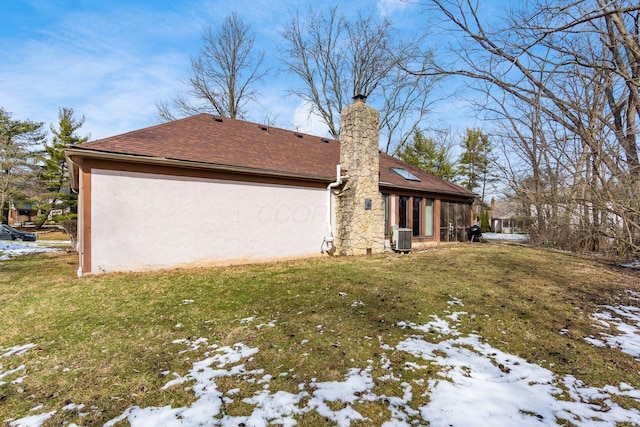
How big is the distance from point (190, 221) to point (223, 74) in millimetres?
17455

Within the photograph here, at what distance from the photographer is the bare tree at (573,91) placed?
501 centimetres

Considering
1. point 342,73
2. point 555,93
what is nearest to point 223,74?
point 342,73

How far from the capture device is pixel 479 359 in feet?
10.2

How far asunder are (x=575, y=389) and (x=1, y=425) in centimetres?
445

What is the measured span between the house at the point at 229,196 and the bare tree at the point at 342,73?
A: 10830mm

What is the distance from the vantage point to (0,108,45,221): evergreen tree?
2250cm

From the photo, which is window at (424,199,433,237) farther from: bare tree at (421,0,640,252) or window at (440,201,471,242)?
bare tree at (421,0,640,252)

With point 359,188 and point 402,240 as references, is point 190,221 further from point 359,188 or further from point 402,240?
point 402,240

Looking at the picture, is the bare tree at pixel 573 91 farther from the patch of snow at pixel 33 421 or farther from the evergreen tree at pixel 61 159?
the evergreen tree at pixel 61 159

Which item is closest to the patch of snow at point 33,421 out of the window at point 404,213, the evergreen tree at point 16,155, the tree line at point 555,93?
the tree line at point 555,93

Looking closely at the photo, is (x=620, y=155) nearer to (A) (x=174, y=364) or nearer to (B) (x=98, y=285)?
(A) (x=174, y=364)

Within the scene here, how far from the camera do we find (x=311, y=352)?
321cm

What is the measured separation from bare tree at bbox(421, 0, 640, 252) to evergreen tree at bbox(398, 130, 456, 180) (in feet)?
74.0

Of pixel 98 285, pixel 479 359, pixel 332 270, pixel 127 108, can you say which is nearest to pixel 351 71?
pixel 127 108
